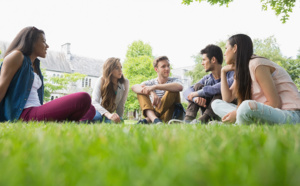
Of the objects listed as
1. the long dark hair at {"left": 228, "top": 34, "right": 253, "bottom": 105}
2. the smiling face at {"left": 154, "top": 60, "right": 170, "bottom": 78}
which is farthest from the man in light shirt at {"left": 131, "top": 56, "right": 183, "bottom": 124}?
the long dark hair at {"left": 228, "top": 34, "right": 253, "bottom": 105}

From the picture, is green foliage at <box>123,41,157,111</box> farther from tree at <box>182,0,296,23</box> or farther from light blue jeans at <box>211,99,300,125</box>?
light blue jeans at <box>211,99,300,125</box>

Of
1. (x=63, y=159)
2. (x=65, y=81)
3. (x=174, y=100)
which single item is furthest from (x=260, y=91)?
(x=65, y=81)

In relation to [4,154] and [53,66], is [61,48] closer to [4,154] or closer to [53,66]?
[53,66]

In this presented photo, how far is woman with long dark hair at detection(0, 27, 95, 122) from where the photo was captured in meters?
3.64

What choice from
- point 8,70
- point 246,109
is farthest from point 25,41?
point 246,109

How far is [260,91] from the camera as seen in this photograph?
10.6 ft

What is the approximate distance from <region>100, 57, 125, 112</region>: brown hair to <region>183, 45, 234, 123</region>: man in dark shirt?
168cm

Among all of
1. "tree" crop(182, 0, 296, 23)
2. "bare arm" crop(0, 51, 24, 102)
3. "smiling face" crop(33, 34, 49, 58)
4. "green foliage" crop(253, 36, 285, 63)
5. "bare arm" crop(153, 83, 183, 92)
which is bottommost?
"bare arm" crop(153, 83, 183, 92)

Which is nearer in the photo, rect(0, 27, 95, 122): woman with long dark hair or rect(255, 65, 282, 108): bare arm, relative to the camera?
rect(255, 65, 282, 108): bare arm

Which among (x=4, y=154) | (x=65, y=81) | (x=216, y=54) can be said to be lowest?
(x=65, y=81)

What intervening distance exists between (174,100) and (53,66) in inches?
1923

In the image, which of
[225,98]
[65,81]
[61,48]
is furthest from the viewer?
[61,48]

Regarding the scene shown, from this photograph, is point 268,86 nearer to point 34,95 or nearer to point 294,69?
point 34,95

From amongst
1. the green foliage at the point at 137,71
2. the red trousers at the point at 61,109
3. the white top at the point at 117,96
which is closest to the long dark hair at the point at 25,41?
the red trousers at the point at 61,109
